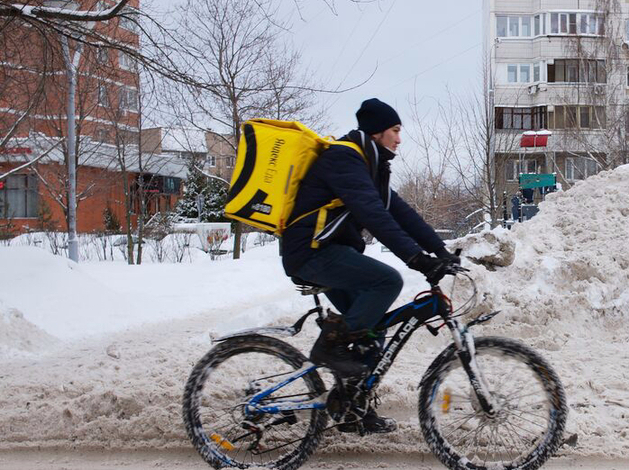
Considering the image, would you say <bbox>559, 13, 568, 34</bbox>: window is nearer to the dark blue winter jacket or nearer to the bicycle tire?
the dark blue winter jacket

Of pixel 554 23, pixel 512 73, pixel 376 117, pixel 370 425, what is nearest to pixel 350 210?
pixel 376 117

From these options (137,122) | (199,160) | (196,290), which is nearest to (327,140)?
(196,290)

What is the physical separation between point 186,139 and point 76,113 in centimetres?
320

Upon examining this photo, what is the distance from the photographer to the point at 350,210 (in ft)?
11.7

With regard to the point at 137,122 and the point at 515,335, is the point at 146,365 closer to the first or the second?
the point at 515,335

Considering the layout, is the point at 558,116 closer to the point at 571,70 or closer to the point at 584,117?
the point at 571,70

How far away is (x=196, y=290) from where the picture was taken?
1299 centimetres

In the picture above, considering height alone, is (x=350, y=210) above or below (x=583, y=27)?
below

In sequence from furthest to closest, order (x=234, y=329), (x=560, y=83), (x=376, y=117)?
1. (x=560, y=83)
2. (x=234, y=329)
3. (x=376, y=117)

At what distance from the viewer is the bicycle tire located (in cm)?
384

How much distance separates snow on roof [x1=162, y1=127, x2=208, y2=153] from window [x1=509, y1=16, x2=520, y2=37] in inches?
1176

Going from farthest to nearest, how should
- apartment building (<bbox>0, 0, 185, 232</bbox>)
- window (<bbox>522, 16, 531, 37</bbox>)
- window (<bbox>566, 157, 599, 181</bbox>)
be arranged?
1. window (<bbox>522, 16, 531, 37</bbox>)
2. window (<bbox>566, 157, 599, 181</bbox>)
3. apartment building (<bbox>0, 0, 185, 232</bbox>)

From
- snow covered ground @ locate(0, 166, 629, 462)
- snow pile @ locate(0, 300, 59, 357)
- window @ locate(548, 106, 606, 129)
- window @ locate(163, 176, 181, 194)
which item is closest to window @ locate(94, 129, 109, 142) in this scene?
snow covered ground @ locate(0, 166, 629, 462)

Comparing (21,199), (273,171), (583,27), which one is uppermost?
(583,27)
